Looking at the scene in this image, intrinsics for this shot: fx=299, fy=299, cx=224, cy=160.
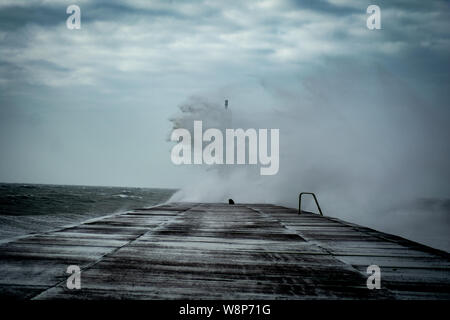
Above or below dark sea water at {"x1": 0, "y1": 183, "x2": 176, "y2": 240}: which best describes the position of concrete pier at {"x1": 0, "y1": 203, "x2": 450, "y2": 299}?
above

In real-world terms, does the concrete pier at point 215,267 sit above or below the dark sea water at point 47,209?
above

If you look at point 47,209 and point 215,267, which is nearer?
point 215,267

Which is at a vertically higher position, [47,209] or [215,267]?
[215,267]

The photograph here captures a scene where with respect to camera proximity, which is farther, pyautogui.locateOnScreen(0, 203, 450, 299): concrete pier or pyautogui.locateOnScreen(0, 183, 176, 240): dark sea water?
pyautogui.locateOnScreen(0, 183, 176, 240): dark sea water

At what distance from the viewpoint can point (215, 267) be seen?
13.2 ft

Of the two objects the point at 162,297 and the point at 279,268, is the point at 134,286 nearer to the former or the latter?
the point at 162,297

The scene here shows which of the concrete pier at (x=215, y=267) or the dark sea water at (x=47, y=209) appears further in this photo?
the dark sea water at (x=47, y=209)

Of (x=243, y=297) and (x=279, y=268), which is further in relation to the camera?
(x=279, y=268)

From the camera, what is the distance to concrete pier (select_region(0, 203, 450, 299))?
9.95 ft

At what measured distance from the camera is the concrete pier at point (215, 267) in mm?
3031
